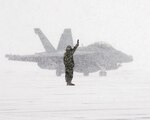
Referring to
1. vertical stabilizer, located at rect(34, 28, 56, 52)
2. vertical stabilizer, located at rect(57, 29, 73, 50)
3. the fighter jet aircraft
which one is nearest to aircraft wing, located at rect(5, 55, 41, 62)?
the fighter jet aircraft

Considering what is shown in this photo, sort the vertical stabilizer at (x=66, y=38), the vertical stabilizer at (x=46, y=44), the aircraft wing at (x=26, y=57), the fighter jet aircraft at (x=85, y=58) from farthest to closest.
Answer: the vertical stabilizer at (x=46, y=44)
the vertical stabilizer at (x=66, y=38)
the aircraft wing at (x=26, y=57)
the fighter jet aircraft at (x=85, y=58)

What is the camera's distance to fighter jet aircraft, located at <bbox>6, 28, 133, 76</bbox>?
4225cm

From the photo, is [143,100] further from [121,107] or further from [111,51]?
[111,51]

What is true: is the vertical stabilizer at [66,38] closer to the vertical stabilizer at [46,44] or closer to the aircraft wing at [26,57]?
the vertical stabilizer at [46,44]

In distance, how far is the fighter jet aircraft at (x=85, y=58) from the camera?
42250 mm

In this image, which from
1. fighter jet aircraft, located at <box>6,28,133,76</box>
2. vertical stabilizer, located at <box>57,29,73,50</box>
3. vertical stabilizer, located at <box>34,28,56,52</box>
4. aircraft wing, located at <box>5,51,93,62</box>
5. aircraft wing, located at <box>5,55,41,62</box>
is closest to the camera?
fighter jet aircraft, located at <box>6,28,133,76</box>

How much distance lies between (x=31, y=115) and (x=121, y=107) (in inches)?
104

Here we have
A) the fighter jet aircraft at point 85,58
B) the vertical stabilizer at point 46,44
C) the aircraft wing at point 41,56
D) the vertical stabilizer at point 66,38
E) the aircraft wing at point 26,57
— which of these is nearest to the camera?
the fighter jet aircraft at point 85,58

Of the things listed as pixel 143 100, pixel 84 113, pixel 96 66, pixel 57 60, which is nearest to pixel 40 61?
pixel 57 60

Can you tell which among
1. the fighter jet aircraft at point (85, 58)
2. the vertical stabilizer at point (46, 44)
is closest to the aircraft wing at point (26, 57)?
the fighter jet aircraft at point (85, 58)

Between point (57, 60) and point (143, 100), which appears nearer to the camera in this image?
point (143, 100)

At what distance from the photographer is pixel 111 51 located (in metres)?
43.6

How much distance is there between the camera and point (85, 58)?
4209 cm

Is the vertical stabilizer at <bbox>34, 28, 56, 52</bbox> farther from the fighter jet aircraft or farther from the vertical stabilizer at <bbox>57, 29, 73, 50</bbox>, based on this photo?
the vertical stabilizer at <bbox>57, 29, 73, 50</bbox>
